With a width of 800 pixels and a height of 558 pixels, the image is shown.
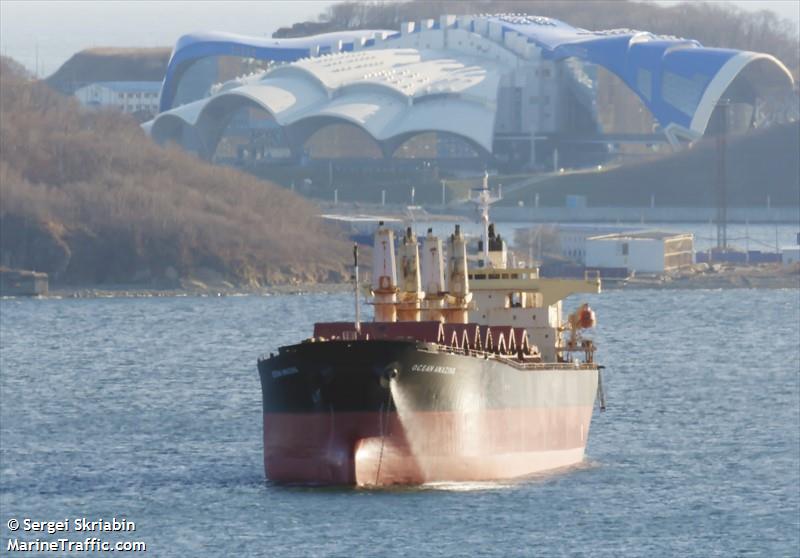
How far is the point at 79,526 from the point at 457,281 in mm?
10102

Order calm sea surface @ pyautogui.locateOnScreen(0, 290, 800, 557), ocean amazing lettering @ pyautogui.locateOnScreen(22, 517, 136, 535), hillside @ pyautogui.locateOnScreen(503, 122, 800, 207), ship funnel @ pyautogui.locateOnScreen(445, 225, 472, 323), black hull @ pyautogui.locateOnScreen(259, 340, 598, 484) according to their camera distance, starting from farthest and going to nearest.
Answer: hillside @ pyautogui.locateOnScreen(503, 122, 800, 207) → ship funnel @ pyautogui.locateOnScreen(445, 225, 472, 323) → black hull @ pyautogui.locateOnScreen(259, 340, 598, 484) → ocean amazing lettering @ pyautogui.locateOnScreen(22, 517, 136, 535) → calm sea surface @ pyautogui.locateOnScreen(0, 290, 800, 557)

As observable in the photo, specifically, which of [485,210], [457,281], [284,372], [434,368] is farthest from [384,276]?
[485,210]

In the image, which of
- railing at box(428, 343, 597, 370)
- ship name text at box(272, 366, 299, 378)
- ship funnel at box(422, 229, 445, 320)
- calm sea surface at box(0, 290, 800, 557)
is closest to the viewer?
calm sea surface at box(0, 290, 800, 557)

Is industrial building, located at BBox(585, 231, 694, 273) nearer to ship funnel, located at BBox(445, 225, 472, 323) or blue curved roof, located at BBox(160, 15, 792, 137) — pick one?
blue curved roof, located at BBox(160, 15, 792, 137)

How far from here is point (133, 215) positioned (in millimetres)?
115625

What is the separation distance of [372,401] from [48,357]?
32435 millimetres

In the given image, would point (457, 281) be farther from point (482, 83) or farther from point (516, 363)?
point (482, 83)

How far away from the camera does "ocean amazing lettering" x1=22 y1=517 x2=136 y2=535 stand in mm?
39438

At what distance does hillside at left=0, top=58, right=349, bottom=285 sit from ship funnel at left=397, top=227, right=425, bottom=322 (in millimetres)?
63758

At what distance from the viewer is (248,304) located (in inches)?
4016

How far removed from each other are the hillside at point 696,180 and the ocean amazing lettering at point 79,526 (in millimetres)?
118407

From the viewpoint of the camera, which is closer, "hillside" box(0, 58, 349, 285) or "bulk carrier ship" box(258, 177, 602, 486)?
"bulk carrier ship" box(258, 177, 602, 486)

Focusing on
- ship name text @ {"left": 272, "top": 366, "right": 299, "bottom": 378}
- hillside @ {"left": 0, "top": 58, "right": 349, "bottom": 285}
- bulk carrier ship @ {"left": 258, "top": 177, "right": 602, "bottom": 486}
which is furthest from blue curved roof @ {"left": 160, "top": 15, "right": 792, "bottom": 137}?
ship name text @ {"left": 272, "top": 366, "right": 299, "bottom": 378}

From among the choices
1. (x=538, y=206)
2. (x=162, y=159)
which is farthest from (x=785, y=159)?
(x=162, y=159)
